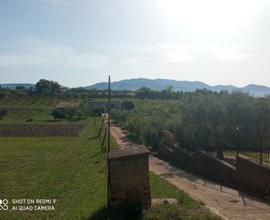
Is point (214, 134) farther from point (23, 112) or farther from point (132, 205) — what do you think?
point (23, 112)

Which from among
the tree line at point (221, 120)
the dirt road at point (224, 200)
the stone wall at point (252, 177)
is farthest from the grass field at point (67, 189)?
the tree line at point (221, 120)

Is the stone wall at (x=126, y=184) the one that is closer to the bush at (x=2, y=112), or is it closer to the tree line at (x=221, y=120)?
the tree line at (x=221, y=120)

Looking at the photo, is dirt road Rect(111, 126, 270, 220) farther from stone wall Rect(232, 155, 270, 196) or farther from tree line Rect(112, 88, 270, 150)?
tree line Rect(112, 88, 270, 150)

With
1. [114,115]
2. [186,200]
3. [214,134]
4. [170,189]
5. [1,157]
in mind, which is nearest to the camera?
[186,200]

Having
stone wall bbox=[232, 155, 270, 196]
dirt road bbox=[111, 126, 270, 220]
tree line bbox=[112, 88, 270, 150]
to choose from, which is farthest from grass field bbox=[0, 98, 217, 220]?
tree line bbox=[112, 88, 270, 150]

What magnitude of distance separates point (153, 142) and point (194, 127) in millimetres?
6394

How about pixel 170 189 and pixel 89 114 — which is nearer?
pixel 170 189

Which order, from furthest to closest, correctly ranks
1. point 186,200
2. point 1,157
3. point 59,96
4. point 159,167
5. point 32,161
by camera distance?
point 59,96, point 1,157, point 32,161, point 159,167, point 186,200

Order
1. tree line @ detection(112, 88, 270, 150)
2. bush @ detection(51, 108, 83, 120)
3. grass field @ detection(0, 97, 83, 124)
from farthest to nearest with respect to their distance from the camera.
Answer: bush @ detection(51, 108, 83, 120) < grass field @ detection(0, 97, 83, 124) < tree line @ detection(112, 88, 270, 150)

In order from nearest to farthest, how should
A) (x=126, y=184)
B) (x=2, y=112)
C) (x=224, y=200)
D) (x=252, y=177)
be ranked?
(x=126, y=184), (x=224, y=200), (x=252, y=177), (x=2, y=112)

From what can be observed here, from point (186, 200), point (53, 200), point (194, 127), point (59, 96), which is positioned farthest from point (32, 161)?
point (59, 96)

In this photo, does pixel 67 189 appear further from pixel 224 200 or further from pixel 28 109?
pixel 28 109

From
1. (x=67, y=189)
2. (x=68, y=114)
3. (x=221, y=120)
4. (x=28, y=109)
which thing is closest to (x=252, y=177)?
(x=67, y=189)

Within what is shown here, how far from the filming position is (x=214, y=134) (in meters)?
29.4
